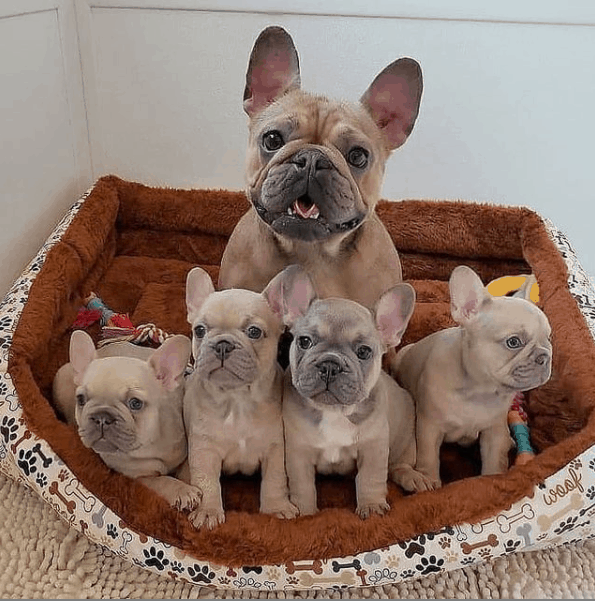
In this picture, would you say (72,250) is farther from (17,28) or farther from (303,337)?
(303,337)

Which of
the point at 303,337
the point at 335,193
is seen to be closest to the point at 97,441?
the point at 303,337

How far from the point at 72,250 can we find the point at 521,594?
1565 mm

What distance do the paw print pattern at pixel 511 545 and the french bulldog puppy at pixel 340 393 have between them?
0.73 ft

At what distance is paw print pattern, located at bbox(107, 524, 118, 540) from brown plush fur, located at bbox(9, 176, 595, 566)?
0.03m

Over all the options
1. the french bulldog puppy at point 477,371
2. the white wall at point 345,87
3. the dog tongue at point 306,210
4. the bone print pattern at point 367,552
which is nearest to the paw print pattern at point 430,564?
the bone print pattern at point 367,552

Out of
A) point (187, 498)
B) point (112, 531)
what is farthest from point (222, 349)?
point (112, 531)

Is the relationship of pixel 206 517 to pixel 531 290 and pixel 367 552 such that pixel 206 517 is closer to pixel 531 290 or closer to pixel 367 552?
pixel 367 552

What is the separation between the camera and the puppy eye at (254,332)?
5.52ft

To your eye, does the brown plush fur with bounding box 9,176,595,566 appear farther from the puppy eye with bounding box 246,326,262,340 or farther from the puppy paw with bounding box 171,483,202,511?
the puppy eye with bounding box 246,326,262,340

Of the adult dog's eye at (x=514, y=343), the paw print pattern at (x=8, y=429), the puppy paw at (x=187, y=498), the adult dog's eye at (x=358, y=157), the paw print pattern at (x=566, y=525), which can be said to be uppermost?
the adult dog's eye at (x=358, y=157)

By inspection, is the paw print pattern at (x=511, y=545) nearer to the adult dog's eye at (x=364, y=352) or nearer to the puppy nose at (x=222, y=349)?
the adult dog's eye at (x=364, y=352)

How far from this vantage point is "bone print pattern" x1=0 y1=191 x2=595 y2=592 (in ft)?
5.32

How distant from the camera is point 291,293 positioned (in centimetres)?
172

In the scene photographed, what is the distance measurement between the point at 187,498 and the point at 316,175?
2.39ft
